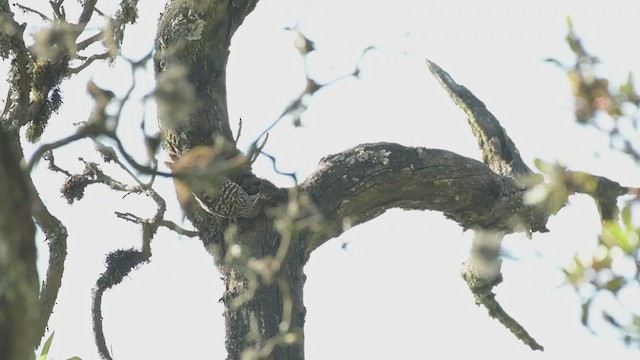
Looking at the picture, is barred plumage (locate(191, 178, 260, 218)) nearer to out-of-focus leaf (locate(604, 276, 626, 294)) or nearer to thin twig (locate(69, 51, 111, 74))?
thin twig (locate(69, 51, 111, 74))

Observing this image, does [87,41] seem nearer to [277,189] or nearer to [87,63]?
[87,63]

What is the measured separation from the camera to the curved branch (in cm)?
344

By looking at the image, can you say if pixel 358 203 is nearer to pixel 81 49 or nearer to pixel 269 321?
pixel 269 321

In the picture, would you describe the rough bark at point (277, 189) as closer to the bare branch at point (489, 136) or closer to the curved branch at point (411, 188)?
the curved branch at point (411, 188)

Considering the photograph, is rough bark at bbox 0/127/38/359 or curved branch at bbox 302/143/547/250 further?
curved branch at bbox 302/143/547/250

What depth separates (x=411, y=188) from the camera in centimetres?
357

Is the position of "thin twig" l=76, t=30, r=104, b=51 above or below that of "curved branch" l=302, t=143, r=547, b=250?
above

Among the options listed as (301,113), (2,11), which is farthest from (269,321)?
(301,113)

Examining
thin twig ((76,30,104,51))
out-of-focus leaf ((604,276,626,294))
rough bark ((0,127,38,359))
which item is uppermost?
thin twig ((76,30,104,51))

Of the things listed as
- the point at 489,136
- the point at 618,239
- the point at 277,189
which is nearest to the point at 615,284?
the point at 618,239

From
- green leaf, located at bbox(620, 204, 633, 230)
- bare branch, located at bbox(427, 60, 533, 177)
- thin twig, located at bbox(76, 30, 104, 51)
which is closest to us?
green leaf, located at bbox(620, 204, 633, 230)

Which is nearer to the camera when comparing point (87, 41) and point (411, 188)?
point (87, 41)

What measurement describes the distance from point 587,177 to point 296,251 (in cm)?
210

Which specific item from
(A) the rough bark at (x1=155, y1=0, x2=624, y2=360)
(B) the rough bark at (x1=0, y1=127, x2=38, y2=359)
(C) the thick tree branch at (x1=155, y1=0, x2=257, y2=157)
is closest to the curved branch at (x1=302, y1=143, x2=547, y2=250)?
(A) the rough bark at (x1=155, y1=0, x2=624, y2=360)
